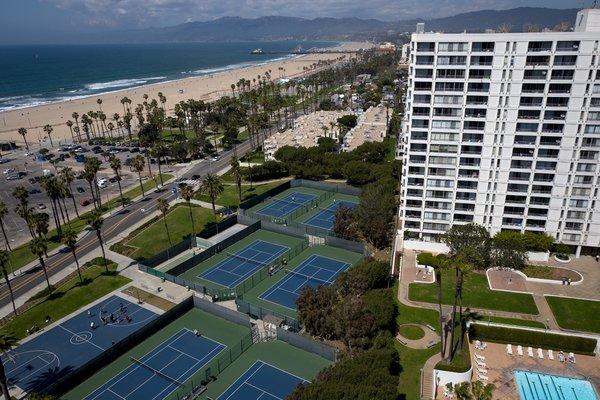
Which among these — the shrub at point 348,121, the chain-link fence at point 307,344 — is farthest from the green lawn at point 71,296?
the shrub at point 348,121

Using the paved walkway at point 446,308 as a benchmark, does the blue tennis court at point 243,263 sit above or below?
below

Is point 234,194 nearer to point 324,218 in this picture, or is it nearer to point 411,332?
point 324,218

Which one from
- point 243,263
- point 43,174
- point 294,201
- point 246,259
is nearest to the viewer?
point 243,263

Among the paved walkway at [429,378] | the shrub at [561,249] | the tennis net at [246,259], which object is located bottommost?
the tennis net at [246,259]

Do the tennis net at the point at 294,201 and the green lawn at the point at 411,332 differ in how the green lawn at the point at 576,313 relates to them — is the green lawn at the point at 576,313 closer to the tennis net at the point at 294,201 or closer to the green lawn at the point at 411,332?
the green lawn at the point at 411,332

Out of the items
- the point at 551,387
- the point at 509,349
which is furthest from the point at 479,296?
the point at 551,387

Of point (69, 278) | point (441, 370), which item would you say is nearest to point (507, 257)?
point (441, 370)
